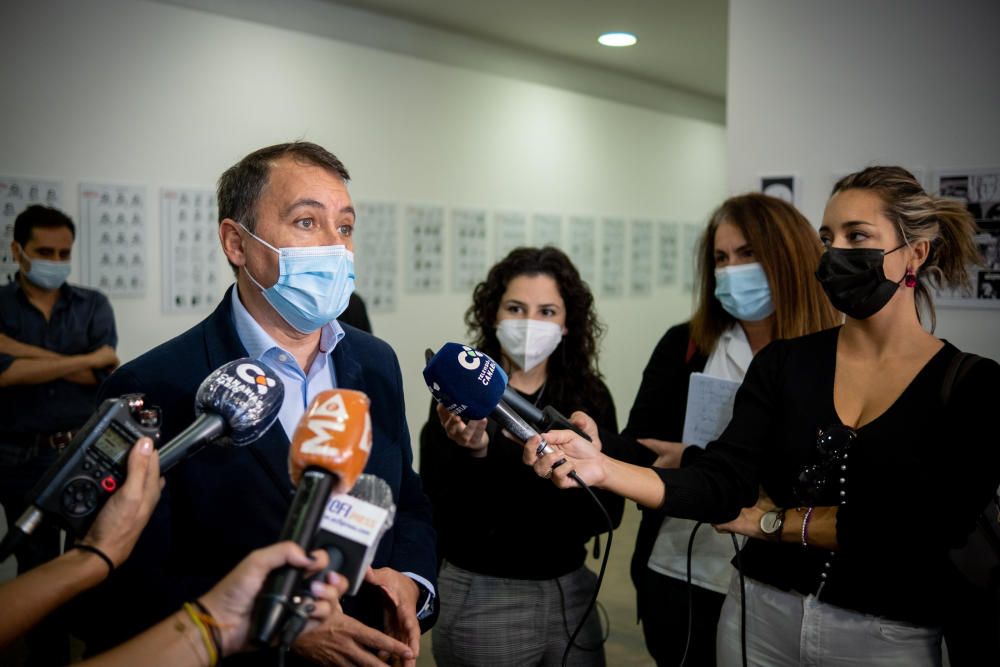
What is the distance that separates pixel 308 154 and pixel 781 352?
1.16 metres

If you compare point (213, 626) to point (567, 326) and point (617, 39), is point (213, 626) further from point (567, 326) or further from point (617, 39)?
point (617, 39)

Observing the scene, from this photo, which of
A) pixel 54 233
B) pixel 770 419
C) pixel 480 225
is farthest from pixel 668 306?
pixel 770 419

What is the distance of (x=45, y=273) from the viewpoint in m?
3.56

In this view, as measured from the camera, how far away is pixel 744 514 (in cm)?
179

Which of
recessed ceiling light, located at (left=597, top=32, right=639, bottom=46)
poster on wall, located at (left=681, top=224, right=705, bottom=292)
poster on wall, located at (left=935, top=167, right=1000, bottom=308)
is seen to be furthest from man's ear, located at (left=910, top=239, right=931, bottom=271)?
poster on wall, located at (left=681, top=224, right=705, bottom=292)

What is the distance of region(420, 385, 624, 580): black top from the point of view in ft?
6.80

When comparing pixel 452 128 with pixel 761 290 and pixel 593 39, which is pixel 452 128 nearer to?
pixel 593 39

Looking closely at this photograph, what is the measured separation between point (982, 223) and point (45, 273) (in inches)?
152

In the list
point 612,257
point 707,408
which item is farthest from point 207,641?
point 612,257

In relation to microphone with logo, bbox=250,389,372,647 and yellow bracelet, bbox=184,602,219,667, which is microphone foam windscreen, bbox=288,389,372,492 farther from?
yellow bracelet, bbox=184,602,219,667

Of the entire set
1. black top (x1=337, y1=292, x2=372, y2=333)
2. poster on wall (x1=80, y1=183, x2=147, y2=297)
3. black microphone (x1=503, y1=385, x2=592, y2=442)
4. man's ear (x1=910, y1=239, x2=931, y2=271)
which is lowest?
black microphone (x1=503, y1=385, x2=592, y2=442)

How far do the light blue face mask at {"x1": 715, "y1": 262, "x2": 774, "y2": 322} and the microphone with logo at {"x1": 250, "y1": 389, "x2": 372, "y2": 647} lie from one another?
1473 millimetres

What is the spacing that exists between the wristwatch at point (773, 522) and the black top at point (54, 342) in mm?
2845

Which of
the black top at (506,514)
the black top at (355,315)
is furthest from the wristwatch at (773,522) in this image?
the black top at (355,315)
